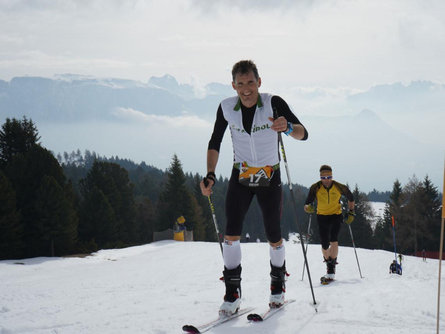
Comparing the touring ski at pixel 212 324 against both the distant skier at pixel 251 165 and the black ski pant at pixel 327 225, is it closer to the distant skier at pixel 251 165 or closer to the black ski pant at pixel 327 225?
the distant skier at pixel 251 165

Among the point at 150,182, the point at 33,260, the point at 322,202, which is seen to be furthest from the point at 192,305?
the point at 150,182

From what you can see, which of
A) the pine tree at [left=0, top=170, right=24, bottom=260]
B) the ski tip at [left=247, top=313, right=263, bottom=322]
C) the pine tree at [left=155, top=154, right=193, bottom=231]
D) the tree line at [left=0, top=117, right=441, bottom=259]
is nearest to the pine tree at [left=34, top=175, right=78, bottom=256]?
the tree line at [left=0, top=117, right=441, bottom=259]

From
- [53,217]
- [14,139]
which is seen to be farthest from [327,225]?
[14,139]

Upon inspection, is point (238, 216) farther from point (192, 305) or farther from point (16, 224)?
point (16, 224)

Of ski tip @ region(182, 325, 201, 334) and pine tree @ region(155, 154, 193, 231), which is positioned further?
pine tree @ region(155, 154, 193, 231)

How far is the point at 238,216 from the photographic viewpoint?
477 cm

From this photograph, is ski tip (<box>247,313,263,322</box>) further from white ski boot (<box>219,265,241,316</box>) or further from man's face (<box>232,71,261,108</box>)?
man's face (<box>232,71,261,108</box>)

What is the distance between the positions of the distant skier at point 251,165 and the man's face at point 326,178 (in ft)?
15.1

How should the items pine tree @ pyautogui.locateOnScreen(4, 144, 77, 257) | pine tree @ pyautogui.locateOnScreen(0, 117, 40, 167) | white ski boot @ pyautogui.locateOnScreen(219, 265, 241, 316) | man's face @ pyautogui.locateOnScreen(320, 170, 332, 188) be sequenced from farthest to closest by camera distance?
1. pine tree @ pyautogui.locateOnScreen(0, 117, 40, 167)
2. pine tree @ pyautogui.locateOnScreen(4, 144, 77, 257)
3. man's face @ pyautogui.locateOnScreen(320, 170, 332, 188)
4. white ski boot @ pyautogui.locateOnScreen(219, 265, 241, 316)

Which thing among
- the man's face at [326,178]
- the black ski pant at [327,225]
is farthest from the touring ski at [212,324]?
the man's face at [326,178]

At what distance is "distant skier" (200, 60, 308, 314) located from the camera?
468cm

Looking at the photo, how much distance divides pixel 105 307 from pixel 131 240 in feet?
167

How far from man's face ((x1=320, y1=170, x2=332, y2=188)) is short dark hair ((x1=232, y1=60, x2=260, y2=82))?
16.7ft

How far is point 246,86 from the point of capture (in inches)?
182
